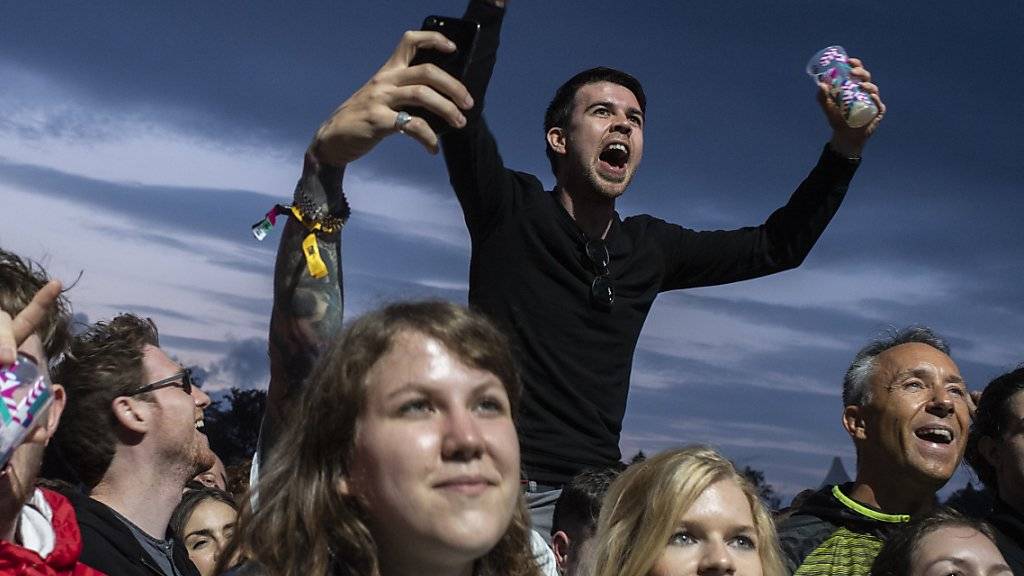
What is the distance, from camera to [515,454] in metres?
2.53

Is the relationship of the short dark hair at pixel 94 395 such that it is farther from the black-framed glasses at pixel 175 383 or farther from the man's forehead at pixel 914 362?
the man's forehead at pixel 914 362

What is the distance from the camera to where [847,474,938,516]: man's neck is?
193 inches

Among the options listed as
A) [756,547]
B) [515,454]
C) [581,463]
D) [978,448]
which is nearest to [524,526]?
[515,454]

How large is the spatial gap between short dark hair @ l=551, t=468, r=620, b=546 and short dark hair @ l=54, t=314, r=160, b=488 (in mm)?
1525

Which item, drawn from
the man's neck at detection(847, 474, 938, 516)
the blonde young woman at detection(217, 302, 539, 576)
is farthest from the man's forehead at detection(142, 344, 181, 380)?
the man's neck at detection(847, 474, 938, 516)

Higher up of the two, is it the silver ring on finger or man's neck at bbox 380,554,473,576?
the silver ring on finger

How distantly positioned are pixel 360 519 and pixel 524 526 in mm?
459

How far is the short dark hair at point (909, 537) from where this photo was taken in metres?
4.12

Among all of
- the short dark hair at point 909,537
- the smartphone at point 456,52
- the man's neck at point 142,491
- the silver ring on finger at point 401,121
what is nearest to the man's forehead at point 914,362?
the short dark hair at point 909,537

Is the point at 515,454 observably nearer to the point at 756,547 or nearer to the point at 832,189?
the point at 756,547

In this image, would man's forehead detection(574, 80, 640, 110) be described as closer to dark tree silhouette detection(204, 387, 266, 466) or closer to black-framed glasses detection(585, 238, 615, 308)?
black-framed glasses detection(585, 238, 615, 308)

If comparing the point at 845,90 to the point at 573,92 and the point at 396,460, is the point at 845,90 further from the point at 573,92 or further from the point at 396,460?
the point at 396,460

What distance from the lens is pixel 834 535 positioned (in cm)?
479

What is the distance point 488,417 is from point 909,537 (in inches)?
87.2
